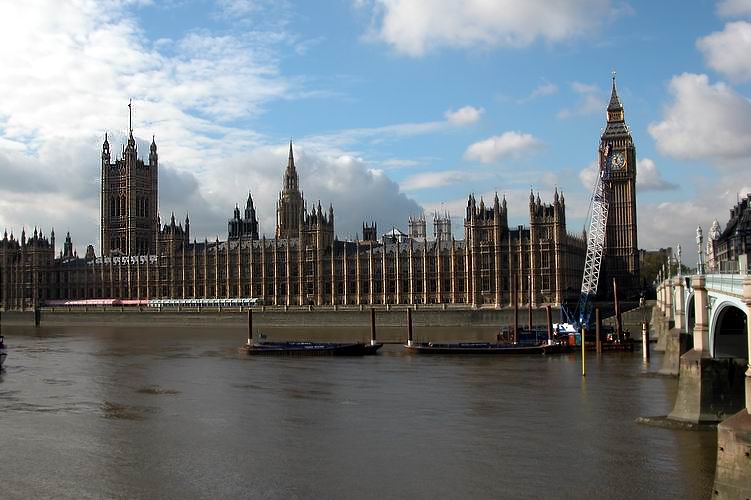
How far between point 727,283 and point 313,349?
41.3 meters

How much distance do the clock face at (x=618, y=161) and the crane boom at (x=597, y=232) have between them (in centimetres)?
62

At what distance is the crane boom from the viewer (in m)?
106

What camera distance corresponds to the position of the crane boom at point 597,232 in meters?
106

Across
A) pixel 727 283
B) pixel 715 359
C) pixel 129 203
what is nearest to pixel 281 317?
pixel 129 203

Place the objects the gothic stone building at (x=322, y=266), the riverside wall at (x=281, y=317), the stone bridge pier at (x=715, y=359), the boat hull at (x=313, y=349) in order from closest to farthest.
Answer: the stone bridge pier at (x=715, y=359) → the boat hull at (x=313, y=349) → the riverside wall at (x=281, y=317) → the gothic stone building at (x=322, y=266)

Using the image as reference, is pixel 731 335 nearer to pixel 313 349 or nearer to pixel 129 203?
pixel 313 349

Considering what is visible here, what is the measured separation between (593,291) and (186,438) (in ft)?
277

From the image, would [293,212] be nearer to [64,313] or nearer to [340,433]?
[64,313]

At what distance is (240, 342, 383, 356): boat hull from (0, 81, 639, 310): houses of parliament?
30299 millimetres

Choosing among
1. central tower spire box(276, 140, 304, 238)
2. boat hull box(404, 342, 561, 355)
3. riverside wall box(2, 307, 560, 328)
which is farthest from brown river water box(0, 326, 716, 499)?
central tower spire box(276, 140, 304, 238)

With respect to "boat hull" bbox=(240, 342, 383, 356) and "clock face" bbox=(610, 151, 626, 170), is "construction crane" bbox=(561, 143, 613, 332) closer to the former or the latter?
"clock face" bbox=(610, 151, 626, 170)

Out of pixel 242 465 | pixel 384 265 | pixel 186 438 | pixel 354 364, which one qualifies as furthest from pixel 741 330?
pixel 384 265

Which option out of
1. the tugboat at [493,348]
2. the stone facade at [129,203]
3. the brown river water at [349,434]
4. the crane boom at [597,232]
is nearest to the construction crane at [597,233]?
the crane boom at [597,232]

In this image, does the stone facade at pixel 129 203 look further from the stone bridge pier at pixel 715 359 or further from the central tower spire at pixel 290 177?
the stone bridge pier at pixel 715 359
